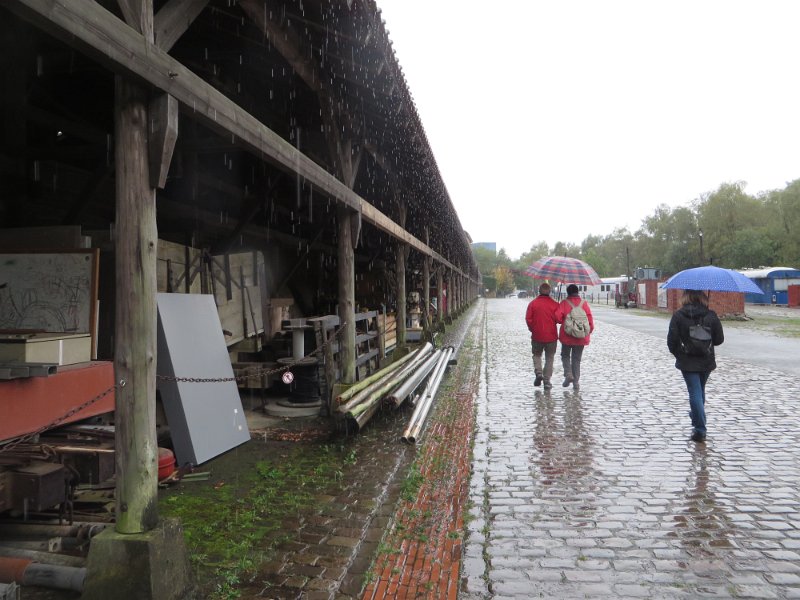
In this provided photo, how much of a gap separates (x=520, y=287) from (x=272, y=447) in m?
128

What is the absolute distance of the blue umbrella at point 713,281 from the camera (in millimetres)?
5582

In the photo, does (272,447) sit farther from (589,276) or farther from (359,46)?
(589,276)

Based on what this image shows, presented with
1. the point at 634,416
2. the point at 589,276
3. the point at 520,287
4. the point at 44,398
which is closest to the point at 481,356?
the point at 589,276

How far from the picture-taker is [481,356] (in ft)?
44.1

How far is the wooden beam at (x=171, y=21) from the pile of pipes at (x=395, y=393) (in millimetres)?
3576

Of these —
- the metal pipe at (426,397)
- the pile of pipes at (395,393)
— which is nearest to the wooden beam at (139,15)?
the pile of pipes at (395,393)

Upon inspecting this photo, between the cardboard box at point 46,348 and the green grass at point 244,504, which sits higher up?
the cardboard box at point 46,348

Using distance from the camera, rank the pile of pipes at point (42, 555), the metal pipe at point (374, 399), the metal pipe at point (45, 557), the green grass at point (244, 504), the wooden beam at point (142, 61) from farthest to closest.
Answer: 1. the metal pipe at point (374, 399)
2. the green grass at point (244, 504)
3. the metal pipe at point (45, 557)
4. the pile of pipes at point (42, 555)
5. the wooden beam at point (142, 61)

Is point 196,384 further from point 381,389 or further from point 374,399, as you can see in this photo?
point 381,389

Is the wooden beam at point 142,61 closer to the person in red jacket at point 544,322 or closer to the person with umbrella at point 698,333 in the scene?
the person with umbrella at point 698,333

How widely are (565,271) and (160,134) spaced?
770cm

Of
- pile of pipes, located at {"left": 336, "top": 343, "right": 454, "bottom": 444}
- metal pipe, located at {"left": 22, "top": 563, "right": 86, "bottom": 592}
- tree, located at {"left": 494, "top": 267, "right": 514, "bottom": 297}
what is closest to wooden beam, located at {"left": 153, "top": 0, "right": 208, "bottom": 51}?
metal pipe, located at {"left": 22, "top": 563, "right": 86, "bottom": 592}

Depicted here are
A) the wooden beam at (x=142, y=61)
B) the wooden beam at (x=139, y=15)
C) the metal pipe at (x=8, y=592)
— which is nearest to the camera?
the wooden beam at (x=142, y=61)

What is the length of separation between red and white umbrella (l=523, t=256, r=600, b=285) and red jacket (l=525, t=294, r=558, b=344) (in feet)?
2.68
